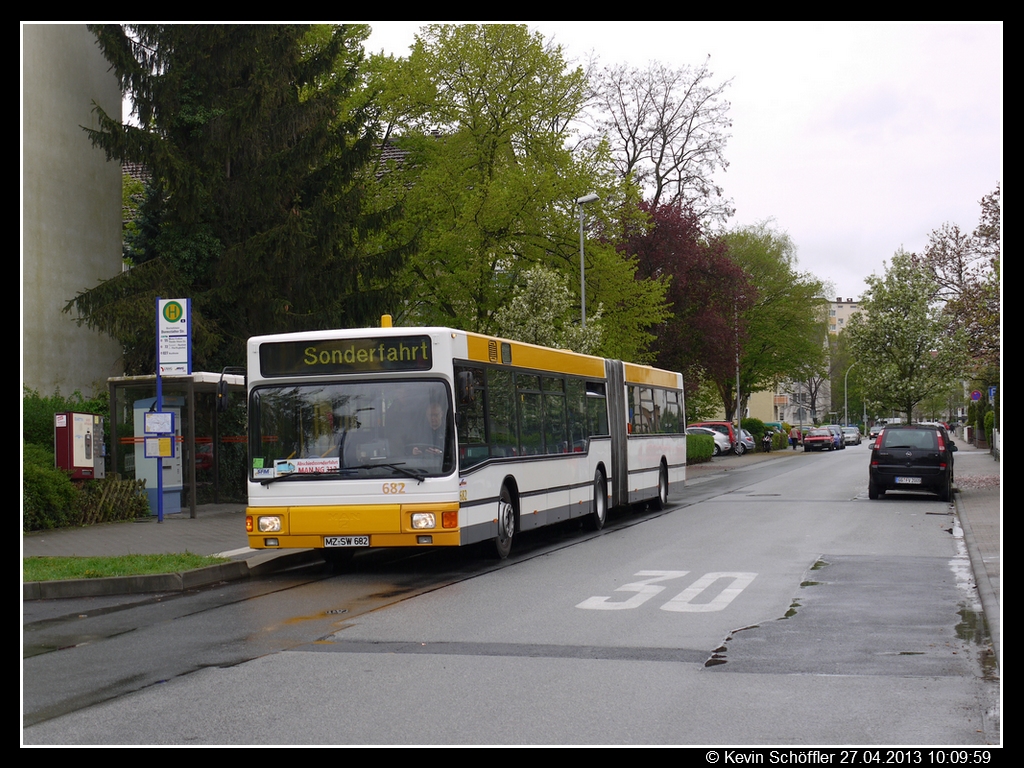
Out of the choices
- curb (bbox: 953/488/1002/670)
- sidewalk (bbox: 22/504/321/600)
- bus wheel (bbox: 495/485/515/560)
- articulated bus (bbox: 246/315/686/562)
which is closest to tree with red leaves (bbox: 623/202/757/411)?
sidewalk (bbox: 22/504/321/600)

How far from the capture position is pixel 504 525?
14.7 metres

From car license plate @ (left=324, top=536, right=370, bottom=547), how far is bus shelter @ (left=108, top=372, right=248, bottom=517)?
714 cm

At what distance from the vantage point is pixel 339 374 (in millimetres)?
13188

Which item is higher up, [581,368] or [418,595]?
[581,368]

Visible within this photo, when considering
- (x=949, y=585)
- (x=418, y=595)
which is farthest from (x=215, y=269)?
(x=949, y=585)

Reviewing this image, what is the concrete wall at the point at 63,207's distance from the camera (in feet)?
84.7

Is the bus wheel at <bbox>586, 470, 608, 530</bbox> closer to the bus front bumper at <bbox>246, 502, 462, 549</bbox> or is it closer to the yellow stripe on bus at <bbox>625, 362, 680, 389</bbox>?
the yellow stripe on bus at <bbox>625, 362, 680, 389</bbox>

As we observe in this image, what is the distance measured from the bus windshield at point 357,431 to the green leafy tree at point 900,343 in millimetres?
43266

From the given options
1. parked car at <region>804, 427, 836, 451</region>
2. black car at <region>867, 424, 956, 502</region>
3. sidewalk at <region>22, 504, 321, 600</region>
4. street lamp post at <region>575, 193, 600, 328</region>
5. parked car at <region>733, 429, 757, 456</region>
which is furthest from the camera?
parked car at <region>804, 427, 836, 451</region>

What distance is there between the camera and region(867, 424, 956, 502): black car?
974 inches

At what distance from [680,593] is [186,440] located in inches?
523

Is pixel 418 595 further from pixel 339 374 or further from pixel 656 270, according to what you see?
pixel 656 270

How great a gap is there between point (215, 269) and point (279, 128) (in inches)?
145

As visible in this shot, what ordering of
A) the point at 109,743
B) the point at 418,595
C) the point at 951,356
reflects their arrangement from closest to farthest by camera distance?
the point at 109,743 → the point at 418,595 → the point at 951,356
